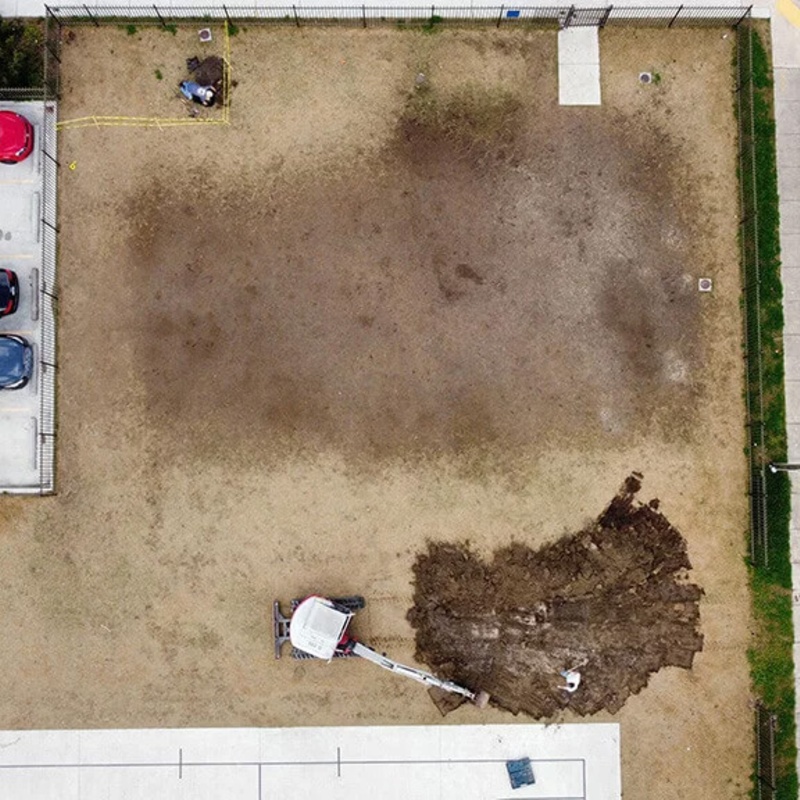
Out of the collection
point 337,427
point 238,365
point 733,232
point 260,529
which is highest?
point 733,232

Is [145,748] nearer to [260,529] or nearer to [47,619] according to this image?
[47,619]

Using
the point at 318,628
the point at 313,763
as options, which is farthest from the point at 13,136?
the point at 313,763

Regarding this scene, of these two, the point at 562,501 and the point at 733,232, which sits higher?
the point at 733,232

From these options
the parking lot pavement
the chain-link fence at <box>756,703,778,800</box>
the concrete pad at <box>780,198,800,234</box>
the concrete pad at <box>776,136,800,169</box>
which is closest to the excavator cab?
the parking lot pavement

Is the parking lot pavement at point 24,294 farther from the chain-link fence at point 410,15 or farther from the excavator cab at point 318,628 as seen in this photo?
the excavator cab at point 318,628

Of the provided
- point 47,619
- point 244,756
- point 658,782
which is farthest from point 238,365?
point 658,782

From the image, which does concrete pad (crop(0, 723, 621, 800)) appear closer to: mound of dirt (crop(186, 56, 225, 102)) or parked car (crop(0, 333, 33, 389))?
parked car (crop(0, 333, 33, 389))
